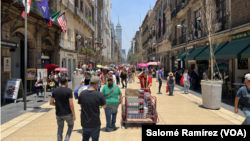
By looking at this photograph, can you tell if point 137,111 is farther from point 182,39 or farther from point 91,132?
point 182,39

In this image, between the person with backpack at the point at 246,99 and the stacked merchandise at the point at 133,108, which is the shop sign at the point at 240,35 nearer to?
the person with backpack at the point at 246,99

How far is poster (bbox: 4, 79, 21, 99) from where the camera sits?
31.5 ft

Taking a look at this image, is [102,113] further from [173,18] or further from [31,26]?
[173,18]

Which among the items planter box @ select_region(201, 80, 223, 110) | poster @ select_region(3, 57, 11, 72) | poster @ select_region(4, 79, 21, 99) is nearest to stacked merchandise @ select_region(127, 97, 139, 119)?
planter box @ select_region(201, 80, 223, 110)

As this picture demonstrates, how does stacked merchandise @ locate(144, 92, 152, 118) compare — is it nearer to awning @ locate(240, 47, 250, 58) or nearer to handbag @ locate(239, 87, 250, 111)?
handbag @ locate(239, 87, 250, 111)

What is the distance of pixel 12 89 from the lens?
973 cm

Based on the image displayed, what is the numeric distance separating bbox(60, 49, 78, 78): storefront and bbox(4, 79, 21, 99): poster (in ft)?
A: 36.5

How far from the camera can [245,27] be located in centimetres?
1134

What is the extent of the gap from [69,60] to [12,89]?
15708 mm

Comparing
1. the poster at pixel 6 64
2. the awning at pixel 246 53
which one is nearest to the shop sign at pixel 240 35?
the awning at pixel 246 53

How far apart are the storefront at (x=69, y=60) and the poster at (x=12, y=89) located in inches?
438

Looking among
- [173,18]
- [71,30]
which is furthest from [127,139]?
[173,18]

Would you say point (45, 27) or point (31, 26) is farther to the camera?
point (45, 27)

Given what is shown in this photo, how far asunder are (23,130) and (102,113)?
9.83ft
